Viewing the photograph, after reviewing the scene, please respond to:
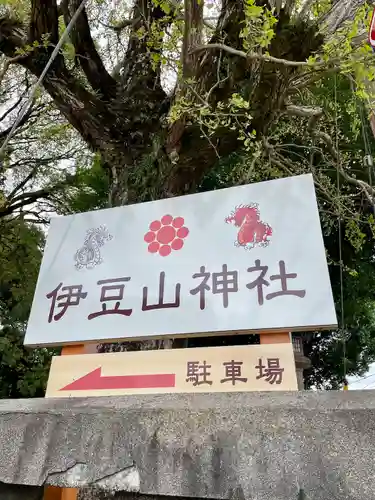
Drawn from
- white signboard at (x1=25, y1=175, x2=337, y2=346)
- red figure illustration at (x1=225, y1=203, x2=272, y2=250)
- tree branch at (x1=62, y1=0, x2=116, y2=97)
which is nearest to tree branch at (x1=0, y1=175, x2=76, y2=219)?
tree branch at (x1=62, y1=0, x2=116, y2=97)

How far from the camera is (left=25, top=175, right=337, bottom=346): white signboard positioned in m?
1.84

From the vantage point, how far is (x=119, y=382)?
180cm

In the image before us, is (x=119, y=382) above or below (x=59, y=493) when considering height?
above

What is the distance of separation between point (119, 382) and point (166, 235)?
2.68ft

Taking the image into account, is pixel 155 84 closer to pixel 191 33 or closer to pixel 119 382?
pixel 191 33

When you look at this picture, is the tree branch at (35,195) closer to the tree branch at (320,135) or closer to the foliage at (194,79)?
the foliage at (194,79)

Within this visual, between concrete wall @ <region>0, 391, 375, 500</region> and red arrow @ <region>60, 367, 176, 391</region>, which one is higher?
red arrow @ <region>60, 367, 176, 391</region>

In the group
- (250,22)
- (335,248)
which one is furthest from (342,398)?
(335,248)

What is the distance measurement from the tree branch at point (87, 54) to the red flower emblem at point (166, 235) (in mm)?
2511

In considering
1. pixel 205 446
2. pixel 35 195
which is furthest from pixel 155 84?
pixel 35 195

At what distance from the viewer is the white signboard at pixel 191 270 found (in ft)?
6.05

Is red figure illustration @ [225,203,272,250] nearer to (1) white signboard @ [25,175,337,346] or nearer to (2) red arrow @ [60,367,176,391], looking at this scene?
(1) white signboard @ [25,175,337,346]

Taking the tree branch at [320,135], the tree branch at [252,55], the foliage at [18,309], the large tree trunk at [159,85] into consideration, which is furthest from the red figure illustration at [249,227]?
the foliage at [18,309]

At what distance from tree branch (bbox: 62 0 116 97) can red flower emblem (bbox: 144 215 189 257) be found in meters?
2.51
